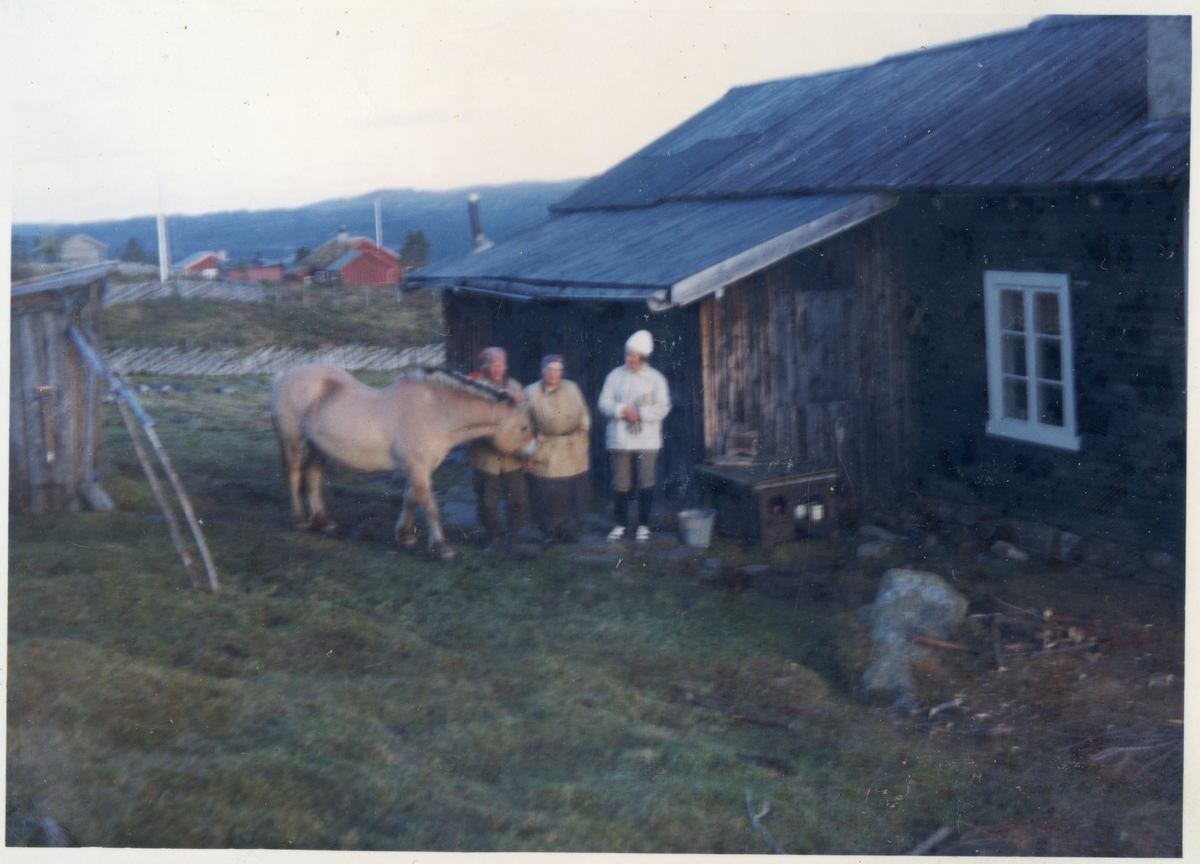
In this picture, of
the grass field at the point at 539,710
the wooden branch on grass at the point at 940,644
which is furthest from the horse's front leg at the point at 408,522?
the wooden branch on grass at the point at 940,644

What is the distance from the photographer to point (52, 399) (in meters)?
7.50

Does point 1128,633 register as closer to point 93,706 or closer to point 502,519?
point 502,519

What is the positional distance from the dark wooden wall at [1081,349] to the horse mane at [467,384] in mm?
3912

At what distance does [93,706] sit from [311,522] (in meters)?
2.76

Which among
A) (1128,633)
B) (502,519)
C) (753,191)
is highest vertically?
(753,191)

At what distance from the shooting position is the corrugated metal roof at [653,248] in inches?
303

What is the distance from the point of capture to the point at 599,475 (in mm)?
9516

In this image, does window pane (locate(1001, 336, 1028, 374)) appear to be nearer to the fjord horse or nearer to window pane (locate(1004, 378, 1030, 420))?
window pane (locate(1004, 378, 1030, 420))

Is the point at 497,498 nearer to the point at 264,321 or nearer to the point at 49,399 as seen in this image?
the point at 264,321

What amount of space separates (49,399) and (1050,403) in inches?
317

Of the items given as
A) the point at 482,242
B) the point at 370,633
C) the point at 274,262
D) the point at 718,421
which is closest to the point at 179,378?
the point at 274,262

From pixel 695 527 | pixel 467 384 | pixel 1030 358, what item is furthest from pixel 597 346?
pixel 1030 358

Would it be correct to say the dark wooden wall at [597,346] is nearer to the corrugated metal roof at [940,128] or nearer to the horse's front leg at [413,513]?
the corrugated metal roof at [940,128]

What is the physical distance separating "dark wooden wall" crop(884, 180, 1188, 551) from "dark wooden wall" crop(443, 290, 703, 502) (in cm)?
220
